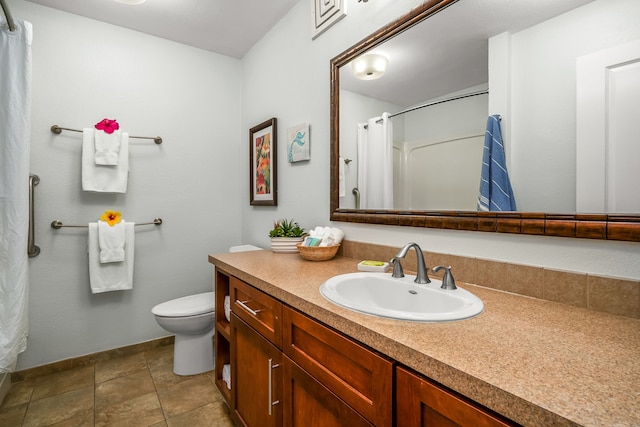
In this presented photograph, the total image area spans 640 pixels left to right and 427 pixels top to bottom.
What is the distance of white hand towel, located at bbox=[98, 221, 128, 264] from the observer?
2.10 m

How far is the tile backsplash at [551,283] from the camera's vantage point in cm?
79

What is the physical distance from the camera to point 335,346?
81 centimetres

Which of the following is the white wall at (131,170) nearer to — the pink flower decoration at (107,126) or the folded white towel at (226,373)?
the pink flower decoration at (107,126)

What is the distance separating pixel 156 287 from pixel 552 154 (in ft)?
8.60


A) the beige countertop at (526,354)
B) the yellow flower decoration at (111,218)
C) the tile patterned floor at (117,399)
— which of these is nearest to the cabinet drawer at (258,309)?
the beige countertop at (526,354)

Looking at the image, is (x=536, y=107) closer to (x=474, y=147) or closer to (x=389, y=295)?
(x=474, y=147)

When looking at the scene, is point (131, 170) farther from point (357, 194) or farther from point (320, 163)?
point (357, 194)

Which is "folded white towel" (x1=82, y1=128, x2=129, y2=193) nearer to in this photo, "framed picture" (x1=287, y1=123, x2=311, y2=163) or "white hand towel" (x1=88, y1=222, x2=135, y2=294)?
"white hand towel" (x1=88, y1=222, x2=135, y2=294)

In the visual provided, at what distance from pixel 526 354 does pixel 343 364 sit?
0.42m

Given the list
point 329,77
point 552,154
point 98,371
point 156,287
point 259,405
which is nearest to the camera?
point 552,154

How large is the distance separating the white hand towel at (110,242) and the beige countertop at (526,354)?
5.73 feet

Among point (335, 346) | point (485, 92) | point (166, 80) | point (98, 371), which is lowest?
point (98, 371)

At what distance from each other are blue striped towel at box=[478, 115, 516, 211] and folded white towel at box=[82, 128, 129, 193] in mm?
2250

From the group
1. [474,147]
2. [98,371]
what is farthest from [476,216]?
[98,371]
